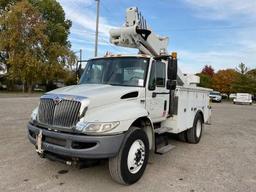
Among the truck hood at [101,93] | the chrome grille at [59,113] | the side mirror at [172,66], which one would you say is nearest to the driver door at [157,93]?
the side mirror at [172,66]

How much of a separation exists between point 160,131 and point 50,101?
262 cm

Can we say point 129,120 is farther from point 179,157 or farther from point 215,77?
point 215,77

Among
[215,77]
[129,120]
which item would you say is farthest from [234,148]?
[215,77]

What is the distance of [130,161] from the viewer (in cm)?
502

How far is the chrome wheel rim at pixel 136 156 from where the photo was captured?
5.04 metres

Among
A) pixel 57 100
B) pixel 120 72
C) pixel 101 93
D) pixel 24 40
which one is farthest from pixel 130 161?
pixel 24 40

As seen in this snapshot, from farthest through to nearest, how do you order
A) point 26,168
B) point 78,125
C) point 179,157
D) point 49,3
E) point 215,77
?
point 215,77 < point 49,3 < point 179,157 < point 26,168 < point 78,125

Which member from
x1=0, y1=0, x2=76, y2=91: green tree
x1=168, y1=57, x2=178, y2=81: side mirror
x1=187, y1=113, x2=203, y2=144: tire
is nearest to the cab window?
x1=168, y1=57, x2=178, y2=81: side mirror

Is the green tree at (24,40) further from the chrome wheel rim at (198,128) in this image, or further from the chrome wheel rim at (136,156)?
the chrome wheel rim at (136,156)

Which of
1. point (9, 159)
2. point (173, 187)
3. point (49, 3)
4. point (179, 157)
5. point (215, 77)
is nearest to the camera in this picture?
point (173, 187)

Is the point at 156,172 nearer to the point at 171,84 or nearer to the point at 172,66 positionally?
the point at 171,84

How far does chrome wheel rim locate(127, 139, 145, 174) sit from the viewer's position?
5.04 m

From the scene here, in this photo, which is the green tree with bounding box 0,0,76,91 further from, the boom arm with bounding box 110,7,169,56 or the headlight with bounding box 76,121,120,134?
the headlight with bounding box 76,121,120,134

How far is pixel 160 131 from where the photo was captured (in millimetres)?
6441
